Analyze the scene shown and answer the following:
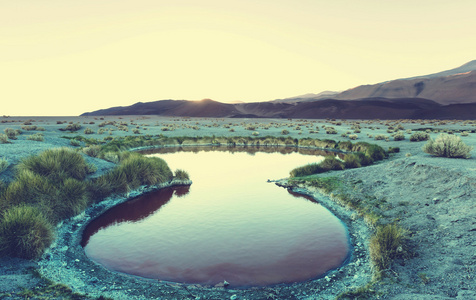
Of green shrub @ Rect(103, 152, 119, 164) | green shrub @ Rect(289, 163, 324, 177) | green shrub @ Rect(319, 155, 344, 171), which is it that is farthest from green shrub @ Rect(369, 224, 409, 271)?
green shrub @ Rect(103, 152, 119, 164)

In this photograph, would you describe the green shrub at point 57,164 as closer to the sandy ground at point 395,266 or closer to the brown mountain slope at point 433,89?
the sandy ground at point 395,266

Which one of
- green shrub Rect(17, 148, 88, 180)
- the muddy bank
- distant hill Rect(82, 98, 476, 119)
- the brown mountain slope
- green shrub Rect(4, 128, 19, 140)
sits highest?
the brown mountain slope

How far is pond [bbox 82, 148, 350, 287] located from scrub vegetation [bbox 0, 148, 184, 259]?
118 cm

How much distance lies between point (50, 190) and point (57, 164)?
93.8 inches

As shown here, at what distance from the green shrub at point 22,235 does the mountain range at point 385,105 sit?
11566 cm

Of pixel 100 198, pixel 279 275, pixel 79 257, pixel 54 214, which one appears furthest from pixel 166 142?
pixel 279 275

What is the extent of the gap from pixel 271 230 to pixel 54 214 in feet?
27.1

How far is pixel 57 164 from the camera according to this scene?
13430 millimetres

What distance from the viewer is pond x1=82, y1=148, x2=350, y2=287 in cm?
814

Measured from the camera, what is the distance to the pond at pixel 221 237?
8141 mm

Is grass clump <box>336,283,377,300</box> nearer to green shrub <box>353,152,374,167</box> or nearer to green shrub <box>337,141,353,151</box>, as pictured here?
green shrub <box>353,152,374,167</box>

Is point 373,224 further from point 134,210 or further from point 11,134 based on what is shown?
point 11,134

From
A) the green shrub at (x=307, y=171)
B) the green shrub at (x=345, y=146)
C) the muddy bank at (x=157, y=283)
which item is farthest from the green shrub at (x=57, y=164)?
the green shrub at (x=345, y=146)

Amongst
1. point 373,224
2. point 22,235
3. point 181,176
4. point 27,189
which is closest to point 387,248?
point 373,224
